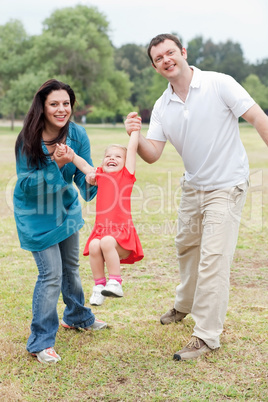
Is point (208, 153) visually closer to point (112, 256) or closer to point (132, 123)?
point (132, 123)

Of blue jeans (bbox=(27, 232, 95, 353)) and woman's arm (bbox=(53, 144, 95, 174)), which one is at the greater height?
woman's arm (bbox=(53, 144, 95, 174))

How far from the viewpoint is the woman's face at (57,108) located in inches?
147

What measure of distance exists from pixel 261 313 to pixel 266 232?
3.69 meters

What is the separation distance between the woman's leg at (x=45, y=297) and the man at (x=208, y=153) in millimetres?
989

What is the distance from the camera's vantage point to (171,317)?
4719mm

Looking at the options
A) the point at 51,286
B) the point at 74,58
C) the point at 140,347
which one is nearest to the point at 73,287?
the point at 51,286

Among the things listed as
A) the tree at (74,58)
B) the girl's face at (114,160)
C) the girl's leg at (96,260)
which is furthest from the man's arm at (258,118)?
the tree at (74,58)

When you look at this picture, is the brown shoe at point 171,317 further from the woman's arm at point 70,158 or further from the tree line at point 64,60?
the tree line at point 64,60

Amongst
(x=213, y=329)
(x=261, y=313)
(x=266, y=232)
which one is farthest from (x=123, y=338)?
(x=266, y=232)

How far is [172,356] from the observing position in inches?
159

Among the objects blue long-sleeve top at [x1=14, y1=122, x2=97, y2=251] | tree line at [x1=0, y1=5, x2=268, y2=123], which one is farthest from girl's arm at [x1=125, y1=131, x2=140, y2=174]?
tree line at [x1=0, y1=5, x2=268, y2=123]

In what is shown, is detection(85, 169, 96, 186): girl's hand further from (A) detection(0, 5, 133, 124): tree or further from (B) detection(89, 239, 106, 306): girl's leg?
(A) detection(0, 5, 133, 124): tree

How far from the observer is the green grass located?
11.6 ft

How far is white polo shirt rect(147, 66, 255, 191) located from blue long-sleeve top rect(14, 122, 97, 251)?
2.44 ft
